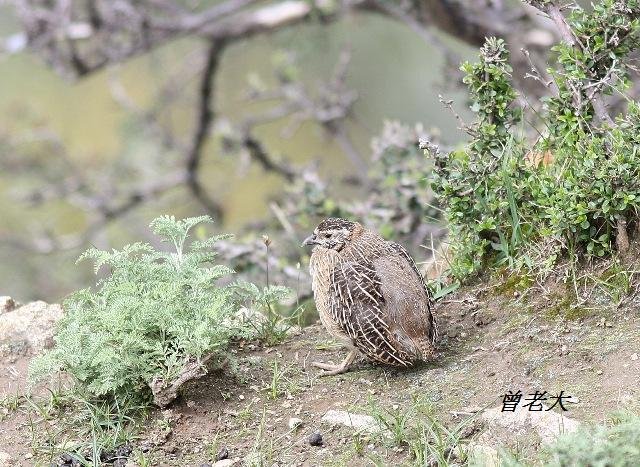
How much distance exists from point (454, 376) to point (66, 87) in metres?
13.7

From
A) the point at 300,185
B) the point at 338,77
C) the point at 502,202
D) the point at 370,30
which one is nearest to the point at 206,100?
the point at 338,77

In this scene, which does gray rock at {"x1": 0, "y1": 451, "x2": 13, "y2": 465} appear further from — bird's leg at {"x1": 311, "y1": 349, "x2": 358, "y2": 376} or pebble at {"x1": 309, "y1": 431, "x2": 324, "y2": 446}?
bird's leg at {"x1": 311, "y1": 349, "x2": 358, "y2": 376}

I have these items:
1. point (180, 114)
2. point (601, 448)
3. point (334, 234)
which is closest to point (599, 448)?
point (601, 448)

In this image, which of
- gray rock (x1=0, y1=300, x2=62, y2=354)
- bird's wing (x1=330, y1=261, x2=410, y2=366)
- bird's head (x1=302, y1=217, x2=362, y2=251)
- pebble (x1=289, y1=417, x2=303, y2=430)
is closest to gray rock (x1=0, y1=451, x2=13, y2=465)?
gray rock (x1=0, y1=300, x2=62, y2=354)

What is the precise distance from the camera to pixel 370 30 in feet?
52.6

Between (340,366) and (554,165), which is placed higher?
(554,165)

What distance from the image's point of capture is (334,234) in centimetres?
509

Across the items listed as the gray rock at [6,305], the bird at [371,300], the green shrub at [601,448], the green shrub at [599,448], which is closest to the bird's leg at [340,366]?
the bird at [371,300]

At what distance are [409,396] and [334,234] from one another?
110 centimetres

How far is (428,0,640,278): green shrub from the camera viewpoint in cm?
454

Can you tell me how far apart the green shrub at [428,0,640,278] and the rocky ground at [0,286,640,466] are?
31cm

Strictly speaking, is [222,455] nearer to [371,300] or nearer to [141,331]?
[141,331]

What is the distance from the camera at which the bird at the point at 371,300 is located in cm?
456

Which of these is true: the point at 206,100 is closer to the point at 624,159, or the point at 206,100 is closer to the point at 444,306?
the point at 444,306
